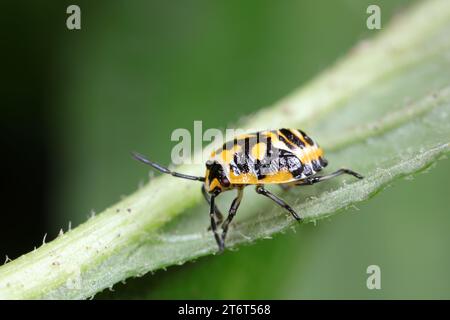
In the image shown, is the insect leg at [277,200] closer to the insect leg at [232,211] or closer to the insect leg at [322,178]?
the insect leg at [232,211]

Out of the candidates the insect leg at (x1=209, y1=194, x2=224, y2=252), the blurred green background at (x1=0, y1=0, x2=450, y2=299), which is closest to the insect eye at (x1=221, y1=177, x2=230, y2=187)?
the insect leg at (x1=209, y1=194, x2=224, y2=252)

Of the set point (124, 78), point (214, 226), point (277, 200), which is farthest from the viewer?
point (124, 78)

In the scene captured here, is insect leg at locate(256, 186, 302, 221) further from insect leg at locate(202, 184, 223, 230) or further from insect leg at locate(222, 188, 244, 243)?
insect leg at locate(202, 184, 223, 230)

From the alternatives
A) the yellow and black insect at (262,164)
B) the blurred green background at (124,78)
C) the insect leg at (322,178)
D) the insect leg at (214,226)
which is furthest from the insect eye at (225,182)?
the blurred green background at (124,78)

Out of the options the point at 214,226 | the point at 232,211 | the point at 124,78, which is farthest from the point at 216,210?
the point at 124,78

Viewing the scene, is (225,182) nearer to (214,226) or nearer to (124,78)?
(214,226)

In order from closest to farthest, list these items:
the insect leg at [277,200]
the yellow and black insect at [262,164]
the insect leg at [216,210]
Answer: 1. the insect leg at [277,200]
2. the insect leg at [216,210]
3. the yellow and black insect at [262,164]

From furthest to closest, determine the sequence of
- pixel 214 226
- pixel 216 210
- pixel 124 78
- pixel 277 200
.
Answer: pixel 124 78 → pixel 216 210 → pixel 277 200 → pixel 214 226

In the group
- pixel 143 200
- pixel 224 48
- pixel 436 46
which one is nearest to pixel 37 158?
pixel 224 48
